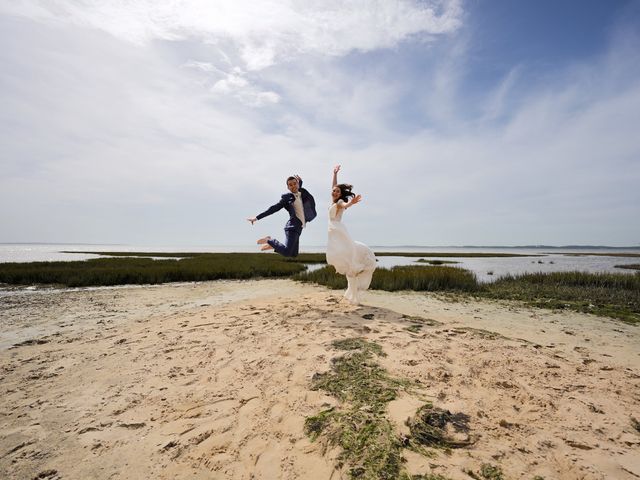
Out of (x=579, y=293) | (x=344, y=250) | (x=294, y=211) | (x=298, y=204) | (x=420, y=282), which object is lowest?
(x=579, y=293)

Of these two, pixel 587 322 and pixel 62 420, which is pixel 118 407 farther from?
pixel 587 322

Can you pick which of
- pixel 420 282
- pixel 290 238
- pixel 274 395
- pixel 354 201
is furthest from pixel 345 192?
pixel 420 282

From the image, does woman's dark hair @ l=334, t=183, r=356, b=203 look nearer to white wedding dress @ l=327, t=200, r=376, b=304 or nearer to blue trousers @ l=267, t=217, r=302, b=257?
white wedding dress @ l=327, t=200, r=376, b=304

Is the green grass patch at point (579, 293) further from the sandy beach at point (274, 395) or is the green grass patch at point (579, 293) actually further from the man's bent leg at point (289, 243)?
the man's bent leg at point (289, 243)

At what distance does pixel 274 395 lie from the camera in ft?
10.00

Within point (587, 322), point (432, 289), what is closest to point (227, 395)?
point (587, 322)

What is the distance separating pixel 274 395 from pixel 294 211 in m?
4.93

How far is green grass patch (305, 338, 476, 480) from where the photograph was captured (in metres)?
2.09

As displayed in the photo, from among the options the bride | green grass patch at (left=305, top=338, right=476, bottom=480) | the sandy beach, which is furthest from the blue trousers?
green grass patch at (left=305, top=338, right=476, bottom=480)

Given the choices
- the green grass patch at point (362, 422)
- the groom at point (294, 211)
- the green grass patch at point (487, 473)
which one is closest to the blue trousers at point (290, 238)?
the groom at point (294, 211)

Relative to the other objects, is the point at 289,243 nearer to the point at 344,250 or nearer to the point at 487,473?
the point at 344,250

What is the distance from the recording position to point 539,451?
7.25ft

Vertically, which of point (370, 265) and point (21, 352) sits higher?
point (370, 265)

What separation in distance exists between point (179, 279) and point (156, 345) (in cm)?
1226
